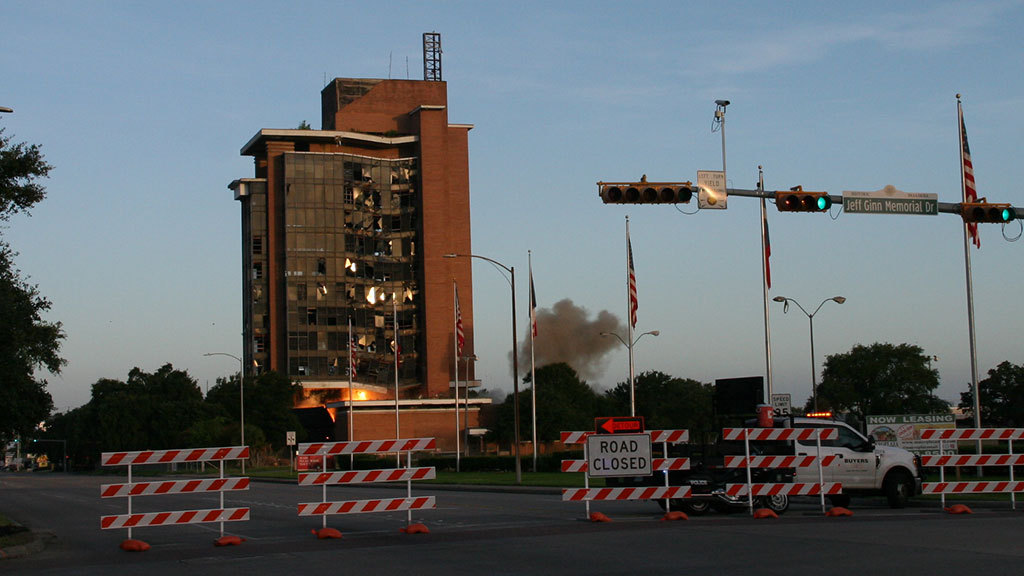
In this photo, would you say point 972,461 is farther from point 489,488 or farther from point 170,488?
point 489,488

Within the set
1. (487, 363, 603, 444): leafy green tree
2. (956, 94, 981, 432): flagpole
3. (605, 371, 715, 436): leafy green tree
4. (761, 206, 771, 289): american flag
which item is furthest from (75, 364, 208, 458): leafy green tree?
(956, 94, 981, 432): flagpole

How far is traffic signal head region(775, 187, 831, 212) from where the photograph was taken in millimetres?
25312

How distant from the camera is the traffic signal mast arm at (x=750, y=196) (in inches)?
925

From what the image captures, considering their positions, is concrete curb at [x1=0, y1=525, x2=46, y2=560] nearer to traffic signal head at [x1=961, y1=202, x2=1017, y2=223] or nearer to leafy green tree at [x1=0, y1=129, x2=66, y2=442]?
leafy green tree at [x1=0, y1=129, x2=66, y2=442]

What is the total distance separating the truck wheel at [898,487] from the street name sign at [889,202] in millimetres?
6306

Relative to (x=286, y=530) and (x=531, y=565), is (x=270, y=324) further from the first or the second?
(x=531, y=565)

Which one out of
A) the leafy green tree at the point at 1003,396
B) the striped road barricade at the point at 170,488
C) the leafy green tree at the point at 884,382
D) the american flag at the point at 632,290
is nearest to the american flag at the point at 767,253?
the american flag at the point at 632,290

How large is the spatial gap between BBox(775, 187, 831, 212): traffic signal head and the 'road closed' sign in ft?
23.8

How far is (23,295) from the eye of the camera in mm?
32344

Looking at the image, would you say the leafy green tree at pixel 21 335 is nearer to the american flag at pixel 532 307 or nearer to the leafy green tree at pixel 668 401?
the american flag at pixel 532 307

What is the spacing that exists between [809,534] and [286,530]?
31.8 ft

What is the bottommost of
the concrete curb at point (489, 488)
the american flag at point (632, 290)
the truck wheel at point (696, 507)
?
the concrete curb at point (489, 488)

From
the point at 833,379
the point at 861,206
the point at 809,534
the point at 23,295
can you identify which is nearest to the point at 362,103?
the point at 833,379

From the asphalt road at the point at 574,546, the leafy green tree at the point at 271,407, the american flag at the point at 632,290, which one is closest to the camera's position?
the asphalt road at the point at 574,546
